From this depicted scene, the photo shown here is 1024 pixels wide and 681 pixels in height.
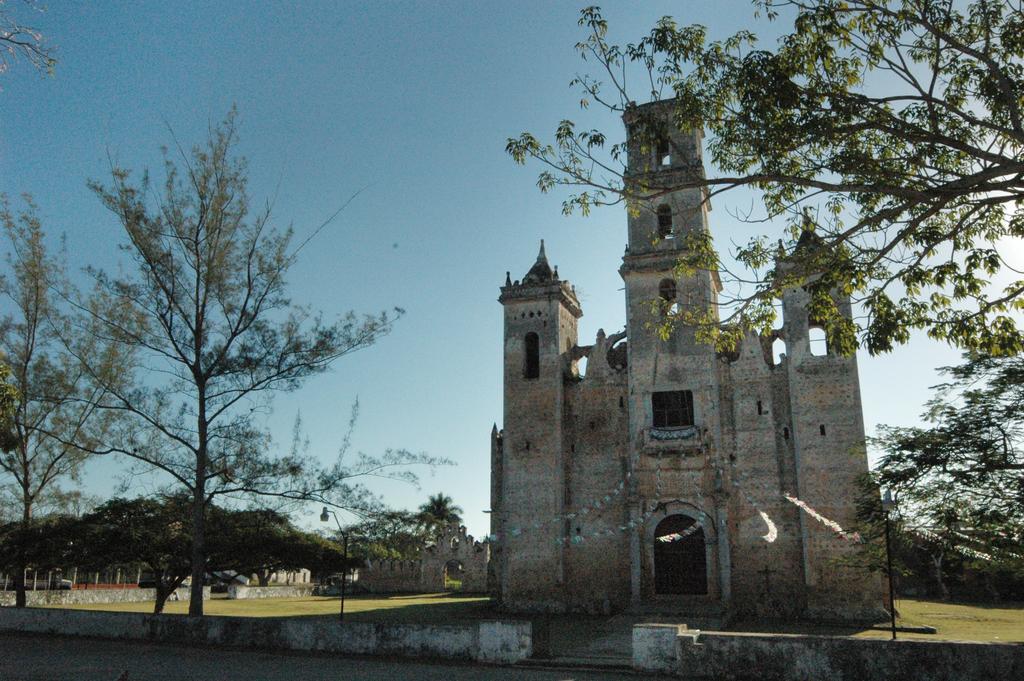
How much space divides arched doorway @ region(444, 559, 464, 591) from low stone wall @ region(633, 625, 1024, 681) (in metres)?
30.7

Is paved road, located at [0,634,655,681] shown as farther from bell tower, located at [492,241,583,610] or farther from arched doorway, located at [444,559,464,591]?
arched doorway, located at [444,559,464,591]

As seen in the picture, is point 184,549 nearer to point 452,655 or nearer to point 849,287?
point 452,655

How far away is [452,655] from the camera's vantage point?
517 inches

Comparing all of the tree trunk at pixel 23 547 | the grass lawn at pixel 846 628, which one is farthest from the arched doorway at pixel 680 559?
the tree trunk at pixel 23 547

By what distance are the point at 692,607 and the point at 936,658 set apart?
42.7 feet

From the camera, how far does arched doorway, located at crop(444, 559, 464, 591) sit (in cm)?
4184

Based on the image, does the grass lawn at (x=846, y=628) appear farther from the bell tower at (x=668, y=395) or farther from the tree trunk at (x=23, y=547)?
the tree trunk at (x=23, y=547)

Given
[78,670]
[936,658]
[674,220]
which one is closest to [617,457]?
[674,220]

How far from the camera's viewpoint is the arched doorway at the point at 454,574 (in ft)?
137

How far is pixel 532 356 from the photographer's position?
28.5m

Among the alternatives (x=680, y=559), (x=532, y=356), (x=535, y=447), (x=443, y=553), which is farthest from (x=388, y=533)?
(x=443, y=553)

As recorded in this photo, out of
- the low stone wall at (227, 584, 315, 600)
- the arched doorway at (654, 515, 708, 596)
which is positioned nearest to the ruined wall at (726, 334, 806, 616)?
the arched doorway at (654, 515, 708, 596)

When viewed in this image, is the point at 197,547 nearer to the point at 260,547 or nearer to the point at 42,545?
the point at 260,547

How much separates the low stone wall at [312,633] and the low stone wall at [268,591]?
2507cm
